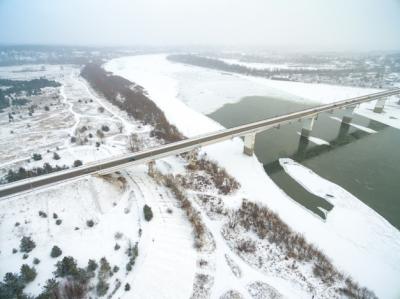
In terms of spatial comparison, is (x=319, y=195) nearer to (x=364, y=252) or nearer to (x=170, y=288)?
(x=364, y=252)

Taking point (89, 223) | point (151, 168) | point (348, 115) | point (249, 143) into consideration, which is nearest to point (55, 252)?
point (89, 223)

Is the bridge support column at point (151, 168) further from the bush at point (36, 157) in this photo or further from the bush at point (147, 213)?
the bush at point (36, 157)

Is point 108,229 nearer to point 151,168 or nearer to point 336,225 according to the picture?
point 151,168

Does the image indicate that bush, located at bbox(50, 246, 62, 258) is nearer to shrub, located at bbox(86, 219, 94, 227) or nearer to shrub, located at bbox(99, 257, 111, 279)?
shrub, located at bbox(86, 219, 94, 227)

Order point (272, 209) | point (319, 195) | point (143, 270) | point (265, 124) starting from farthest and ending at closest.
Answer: point (265, 124), point (319, 195), point (272, 209), point (143, 270)

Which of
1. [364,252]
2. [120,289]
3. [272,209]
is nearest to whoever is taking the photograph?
[120,289]

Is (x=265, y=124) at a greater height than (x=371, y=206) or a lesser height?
greater

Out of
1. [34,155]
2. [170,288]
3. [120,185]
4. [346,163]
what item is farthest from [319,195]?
[34,155]

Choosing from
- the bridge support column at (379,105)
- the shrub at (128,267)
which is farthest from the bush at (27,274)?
the bridge support column at (379,105)
